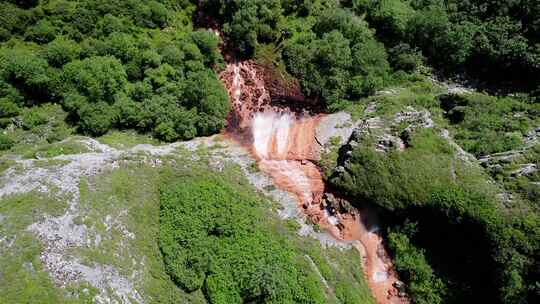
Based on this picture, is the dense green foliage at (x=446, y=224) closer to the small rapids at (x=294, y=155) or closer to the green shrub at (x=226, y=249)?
the small rapids at (x=294, y=155)

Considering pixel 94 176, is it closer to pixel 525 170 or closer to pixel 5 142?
pixel 5 142

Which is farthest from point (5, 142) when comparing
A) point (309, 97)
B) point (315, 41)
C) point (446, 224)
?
point (446, 224)

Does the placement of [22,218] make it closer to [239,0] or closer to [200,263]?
[200,263]

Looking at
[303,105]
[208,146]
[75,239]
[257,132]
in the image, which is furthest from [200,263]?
[303,105]

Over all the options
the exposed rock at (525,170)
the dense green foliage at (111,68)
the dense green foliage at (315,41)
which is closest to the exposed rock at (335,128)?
the dense green foliage at (315,41)

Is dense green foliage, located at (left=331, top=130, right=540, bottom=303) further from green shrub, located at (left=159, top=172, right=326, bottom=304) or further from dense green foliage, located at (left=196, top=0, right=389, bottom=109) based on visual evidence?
dense green foliage, located at (left=196, top=0, right=389, bottom=109)
